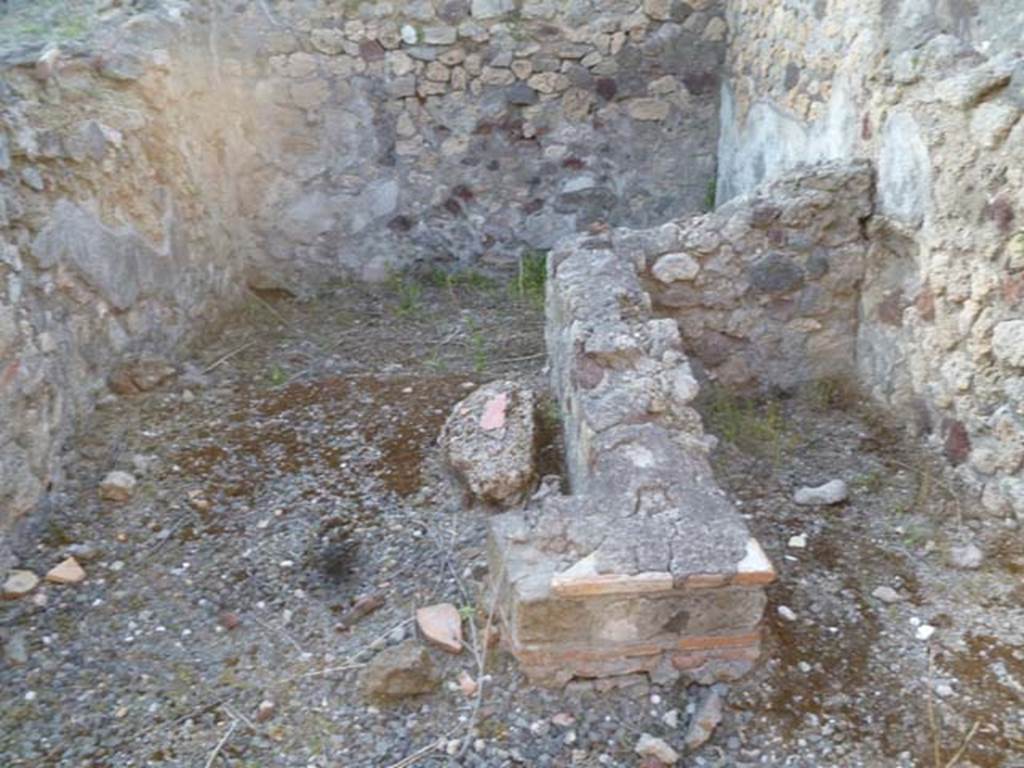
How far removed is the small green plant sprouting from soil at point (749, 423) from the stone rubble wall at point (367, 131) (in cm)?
173

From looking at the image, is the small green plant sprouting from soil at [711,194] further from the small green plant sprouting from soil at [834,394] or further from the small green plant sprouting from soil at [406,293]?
the small green plant sprouting from soil at [834,394]

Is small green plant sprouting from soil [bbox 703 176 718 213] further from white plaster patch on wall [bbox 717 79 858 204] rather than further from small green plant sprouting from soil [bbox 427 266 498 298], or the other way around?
→ small green plant sprouting from soil [bbox 427 266 498 298]

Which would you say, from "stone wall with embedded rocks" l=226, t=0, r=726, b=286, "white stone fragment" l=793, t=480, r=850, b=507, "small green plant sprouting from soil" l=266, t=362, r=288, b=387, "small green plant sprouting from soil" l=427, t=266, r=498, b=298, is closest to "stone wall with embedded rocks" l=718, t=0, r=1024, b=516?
"white stone fragment" l=793, t=480, r=850, b=507

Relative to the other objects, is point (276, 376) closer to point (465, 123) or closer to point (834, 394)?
point (465, 123)

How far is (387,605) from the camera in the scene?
244 cm

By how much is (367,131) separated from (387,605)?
274 cm

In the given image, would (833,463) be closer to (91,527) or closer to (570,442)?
(570,442)

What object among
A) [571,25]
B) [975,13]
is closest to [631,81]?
[571,25]

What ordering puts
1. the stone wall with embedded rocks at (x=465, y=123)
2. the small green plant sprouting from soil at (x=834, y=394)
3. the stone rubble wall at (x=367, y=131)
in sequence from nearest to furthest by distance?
the small green plant sprouting from soil at (x=834, y=394)
the stone rubble wall at (x=367, y=131)
the stone wall with embedded rocks at (x=465, y=123)

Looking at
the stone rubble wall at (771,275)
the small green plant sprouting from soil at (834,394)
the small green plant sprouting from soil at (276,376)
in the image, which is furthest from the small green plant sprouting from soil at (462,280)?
the small green plant sprouting from soil at (834,394)

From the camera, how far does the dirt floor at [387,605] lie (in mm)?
2008

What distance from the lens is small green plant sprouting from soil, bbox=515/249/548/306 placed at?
4480 millimetres

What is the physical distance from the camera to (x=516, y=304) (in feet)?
14.5

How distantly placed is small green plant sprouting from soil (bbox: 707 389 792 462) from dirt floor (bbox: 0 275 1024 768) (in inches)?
0.5
